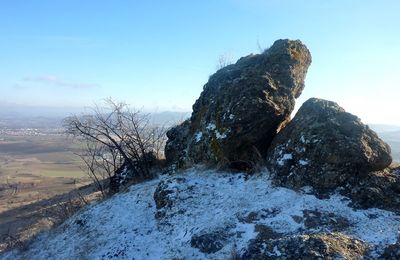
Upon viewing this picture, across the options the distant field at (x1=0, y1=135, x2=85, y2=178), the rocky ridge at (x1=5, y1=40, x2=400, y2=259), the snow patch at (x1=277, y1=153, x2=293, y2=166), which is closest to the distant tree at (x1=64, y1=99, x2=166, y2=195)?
the rocky ridge at (x1=5, y1=40, x2=400, y2=259)

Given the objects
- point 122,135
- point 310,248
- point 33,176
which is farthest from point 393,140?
point 33,176

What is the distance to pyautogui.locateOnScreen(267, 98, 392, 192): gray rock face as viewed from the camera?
11.7 meters

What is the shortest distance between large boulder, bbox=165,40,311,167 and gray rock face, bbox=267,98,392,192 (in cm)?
97

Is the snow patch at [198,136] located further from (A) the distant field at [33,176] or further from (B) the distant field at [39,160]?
(B) the distant field at [39,160]

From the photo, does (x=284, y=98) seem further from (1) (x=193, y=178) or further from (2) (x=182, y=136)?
(2) (x=182, y=136)

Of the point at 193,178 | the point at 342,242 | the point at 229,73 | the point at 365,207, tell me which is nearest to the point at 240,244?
the point at 342,242

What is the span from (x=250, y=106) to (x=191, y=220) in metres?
4.45

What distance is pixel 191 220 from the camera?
11.9 m

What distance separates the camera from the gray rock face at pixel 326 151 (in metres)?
11.7

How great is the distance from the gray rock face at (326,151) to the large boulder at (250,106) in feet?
3.17

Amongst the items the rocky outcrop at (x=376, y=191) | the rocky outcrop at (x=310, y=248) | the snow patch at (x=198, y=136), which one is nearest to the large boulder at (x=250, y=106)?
the snow patch at (x=198, y=136)

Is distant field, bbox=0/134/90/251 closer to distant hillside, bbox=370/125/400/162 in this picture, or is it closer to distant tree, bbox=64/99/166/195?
distant tree, bbox=64/99/166/195

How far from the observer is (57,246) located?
13992 mm

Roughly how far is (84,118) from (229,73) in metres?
7.90
